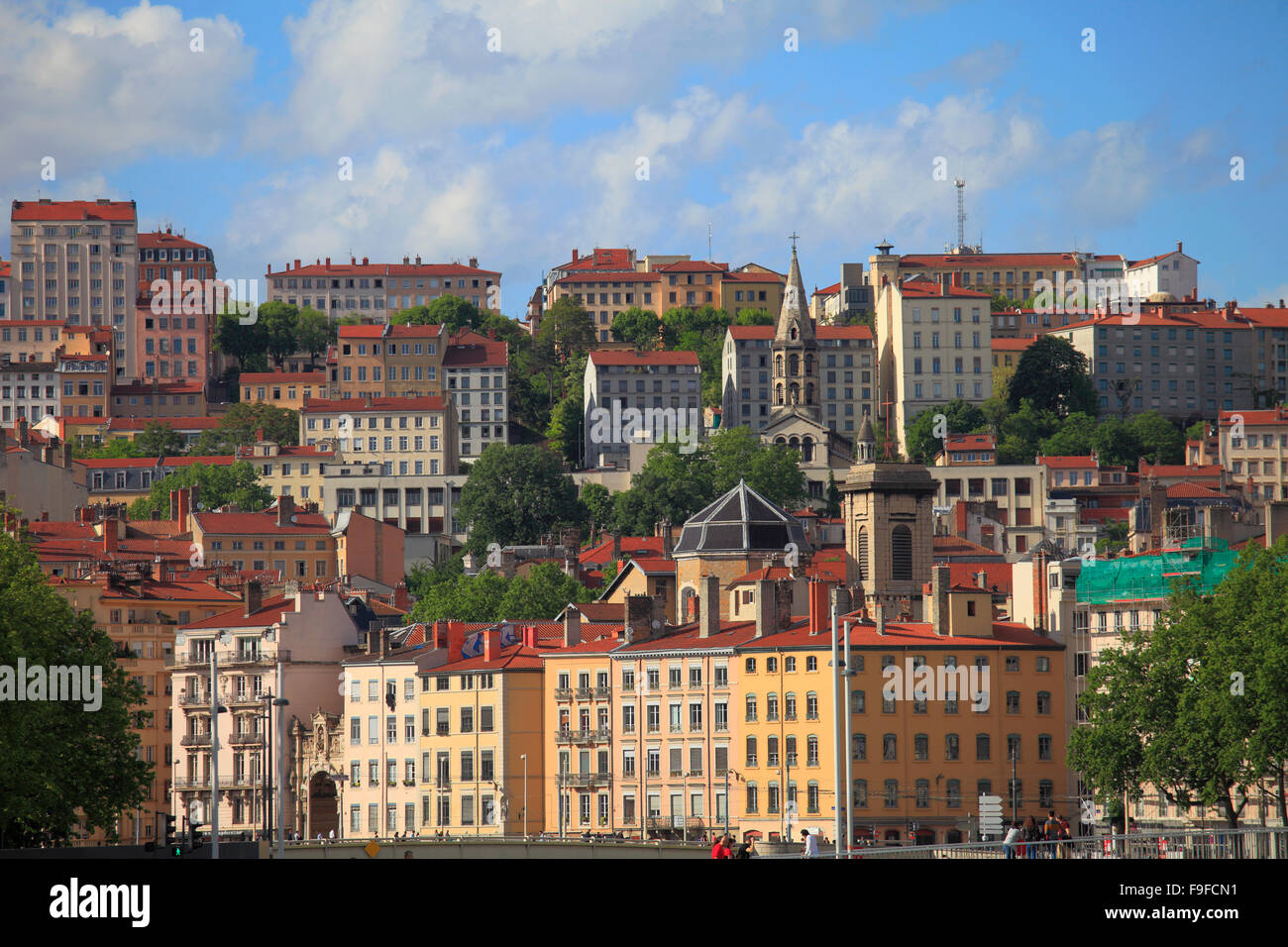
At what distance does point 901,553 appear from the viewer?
4985 inches

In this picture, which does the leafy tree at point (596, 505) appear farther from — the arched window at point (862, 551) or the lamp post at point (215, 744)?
the lamp post at point (215, 744)

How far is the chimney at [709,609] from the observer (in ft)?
345

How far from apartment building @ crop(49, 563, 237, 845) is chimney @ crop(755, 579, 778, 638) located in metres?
29.7

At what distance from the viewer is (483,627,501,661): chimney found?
107 meters

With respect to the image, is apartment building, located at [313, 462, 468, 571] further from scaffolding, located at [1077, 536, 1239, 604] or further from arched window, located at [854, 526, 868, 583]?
scaffolding, located at [1077, 536, 1239, 604]

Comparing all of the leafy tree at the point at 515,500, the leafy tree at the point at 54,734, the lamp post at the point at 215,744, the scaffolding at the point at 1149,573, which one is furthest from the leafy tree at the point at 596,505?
the leafy tree at the point at 54,734

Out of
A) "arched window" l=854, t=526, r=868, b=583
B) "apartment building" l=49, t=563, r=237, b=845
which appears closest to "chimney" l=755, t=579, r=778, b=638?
"arched window" l=854, t=526, r=868, b=583

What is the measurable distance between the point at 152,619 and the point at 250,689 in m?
12.9

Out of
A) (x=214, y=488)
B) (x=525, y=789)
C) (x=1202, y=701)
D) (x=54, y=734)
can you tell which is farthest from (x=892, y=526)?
(x=214, y=488)

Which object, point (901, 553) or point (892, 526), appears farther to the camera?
point (892, 526)

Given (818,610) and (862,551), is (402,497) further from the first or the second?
(818,610)

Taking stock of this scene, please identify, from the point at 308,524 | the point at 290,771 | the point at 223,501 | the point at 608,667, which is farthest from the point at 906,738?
the point at 223,501

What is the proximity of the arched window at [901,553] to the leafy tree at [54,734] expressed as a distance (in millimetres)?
55037
